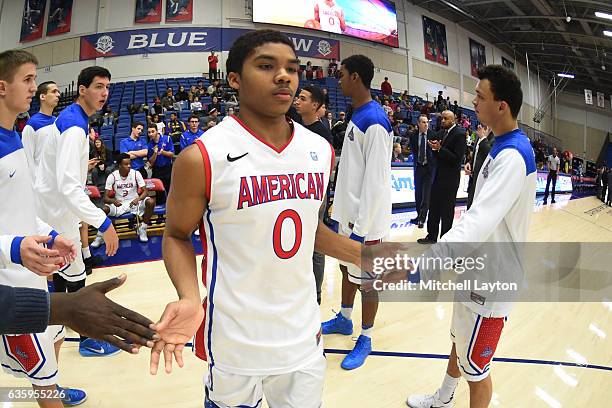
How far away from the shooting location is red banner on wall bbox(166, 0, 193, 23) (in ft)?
48.5

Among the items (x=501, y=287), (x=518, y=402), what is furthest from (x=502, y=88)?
(x=518, y=402)

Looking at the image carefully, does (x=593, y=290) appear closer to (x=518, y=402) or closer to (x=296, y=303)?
(x=518, y=402)

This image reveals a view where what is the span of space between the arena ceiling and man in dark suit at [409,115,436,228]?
514 inches

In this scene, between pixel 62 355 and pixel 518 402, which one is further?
pixel 62 355

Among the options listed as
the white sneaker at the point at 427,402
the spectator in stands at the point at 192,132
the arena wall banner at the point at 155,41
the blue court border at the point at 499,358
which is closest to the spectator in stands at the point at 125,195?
the spectator in stands at the point at 192,132

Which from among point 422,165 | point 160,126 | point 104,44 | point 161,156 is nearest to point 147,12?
point 104,44

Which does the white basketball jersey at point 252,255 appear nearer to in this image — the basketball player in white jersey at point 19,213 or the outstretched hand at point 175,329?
the outstretched hand at point 175,329

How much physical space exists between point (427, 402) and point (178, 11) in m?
15.7

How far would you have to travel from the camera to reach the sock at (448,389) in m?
2.34

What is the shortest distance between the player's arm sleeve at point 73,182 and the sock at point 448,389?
85.7 inches

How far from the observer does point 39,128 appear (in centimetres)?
321

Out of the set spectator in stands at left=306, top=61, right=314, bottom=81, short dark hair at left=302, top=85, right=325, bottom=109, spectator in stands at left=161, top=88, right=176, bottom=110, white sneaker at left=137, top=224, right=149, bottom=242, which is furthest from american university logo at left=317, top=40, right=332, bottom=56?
short dark hair at left=302, top=85, right=325, bottom=109

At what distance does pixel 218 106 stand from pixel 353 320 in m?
9.17

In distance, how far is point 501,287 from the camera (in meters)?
1.90
